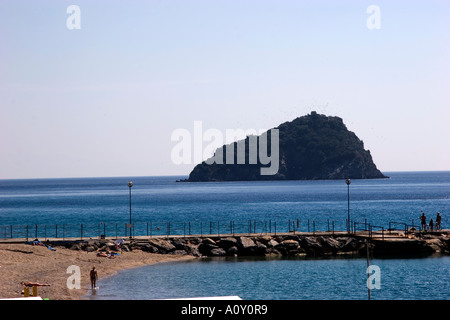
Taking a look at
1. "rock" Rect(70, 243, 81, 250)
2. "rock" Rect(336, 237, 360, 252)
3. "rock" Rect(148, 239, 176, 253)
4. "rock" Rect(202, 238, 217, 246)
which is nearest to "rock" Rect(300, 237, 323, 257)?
"rock" Rect(336, 237, 360, 252)

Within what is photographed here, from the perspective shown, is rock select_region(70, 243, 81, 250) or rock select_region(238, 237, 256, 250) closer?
rock select_region(70, 243, 81, 250)

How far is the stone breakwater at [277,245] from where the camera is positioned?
171 feet

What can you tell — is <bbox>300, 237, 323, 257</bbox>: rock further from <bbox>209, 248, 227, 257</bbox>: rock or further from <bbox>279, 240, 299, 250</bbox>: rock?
<bbox>209, 248, 227, 257</bbox>: rock

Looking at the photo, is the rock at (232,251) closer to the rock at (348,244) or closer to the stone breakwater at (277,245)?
the stone breakwater at (277,245)

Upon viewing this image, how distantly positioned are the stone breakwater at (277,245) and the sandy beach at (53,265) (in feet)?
4.86

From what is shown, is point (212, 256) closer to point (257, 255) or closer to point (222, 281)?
point (257, 255)

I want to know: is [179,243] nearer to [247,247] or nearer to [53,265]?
[247,247]

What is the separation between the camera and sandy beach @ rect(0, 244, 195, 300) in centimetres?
3466

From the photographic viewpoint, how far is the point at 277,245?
53781 mm

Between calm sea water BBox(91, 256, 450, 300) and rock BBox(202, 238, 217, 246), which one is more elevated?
rock BBox(202, 238, 217, 246)

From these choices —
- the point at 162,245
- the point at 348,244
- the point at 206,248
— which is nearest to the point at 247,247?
the point at 206,248

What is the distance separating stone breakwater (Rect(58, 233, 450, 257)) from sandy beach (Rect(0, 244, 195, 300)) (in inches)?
58.3

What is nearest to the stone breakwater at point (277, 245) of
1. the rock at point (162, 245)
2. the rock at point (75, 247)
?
the rock at point (162, 245)

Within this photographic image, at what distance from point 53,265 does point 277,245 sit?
19697mm
